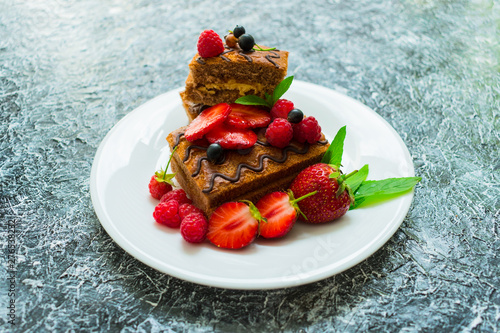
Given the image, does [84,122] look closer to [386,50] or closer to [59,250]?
[59,250]

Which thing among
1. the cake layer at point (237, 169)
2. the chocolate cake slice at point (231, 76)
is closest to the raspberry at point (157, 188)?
the cake layer at point (237, 169)

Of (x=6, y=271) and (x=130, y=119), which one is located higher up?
(x=130, y=119)

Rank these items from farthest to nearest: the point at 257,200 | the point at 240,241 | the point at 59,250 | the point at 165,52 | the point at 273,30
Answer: the point at 273,30 → the point at 165,52 → the point at 257,200 → the point at 59,250 → the point at 240,241

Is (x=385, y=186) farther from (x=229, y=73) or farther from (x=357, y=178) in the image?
(x=229, y=73)

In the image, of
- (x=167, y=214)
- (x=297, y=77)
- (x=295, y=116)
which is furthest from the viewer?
(x=297, y=77)

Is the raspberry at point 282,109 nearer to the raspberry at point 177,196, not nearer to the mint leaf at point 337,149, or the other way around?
the mint leaf at point 337,149

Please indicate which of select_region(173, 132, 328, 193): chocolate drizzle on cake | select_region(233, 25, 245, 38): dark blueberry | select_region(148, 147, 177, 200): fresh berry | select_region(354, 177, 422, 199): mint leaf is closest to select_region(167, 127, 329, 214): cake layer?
select_region(173, 132, 328, 193): chocolate drizzle on cake

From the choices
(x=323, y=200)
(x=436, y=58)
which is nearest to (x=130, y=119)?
(x=323, y=200)

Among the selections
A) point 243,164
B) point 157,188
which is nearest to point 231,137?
point 243,164
